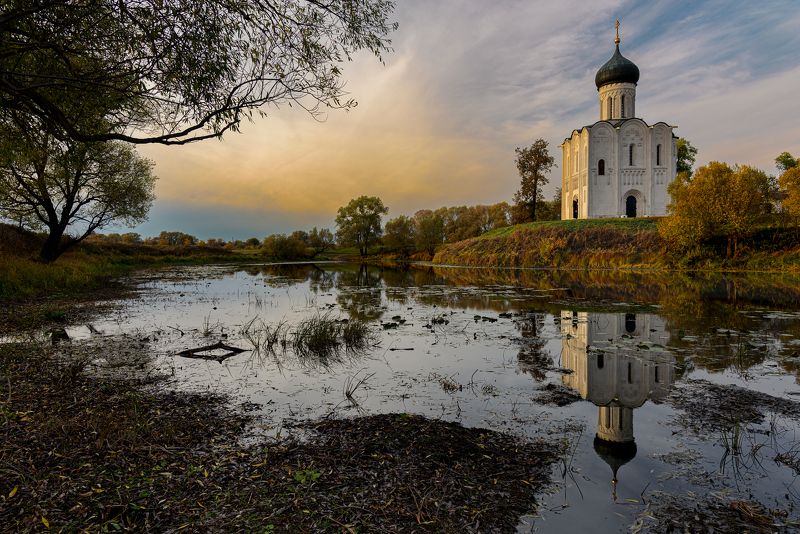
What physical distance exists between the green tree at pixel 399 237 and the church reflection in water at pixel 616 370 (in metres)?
78.3

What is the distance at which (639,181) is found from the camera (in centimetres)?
5688

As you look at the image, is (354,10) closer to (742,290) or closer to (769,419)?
(769,419)

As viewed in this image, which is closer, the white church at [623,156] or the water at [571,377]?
the water at [571,377]

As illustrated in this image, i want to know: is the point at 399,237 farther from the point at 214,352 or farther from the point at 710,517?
the point at 710,517

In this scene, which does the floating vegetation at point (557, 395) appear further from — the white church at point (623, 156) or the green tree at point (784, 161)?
Answer: the green tree at point (784, 161)

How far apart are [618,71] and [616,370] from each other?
6028 centimetres

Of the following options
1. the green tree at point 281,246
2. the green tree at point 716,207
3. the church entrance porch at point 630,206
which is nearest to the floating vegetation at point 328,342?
the green tree at point 716,207

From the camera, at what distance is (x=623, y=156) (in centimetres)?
5709

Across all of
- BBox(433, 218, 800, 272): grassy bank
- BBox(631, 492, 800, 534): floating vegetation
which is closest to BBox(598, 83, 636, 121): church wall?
BBox(433, 218, 800, 272): grassy bank

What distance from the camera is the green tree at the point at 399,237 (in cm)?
9269

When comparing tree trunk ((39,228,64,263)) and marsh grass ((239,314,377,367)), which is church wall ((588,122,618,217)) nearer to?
marsh grass ((239,314,377,367))

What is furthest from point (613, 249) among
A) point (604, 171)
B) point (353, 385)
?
point (353, 385)

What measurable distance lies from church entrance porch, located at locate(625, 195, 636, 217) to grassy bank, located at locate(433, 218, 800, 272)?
6579mm

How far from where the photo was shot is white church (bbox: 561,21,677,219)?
2226 inches
